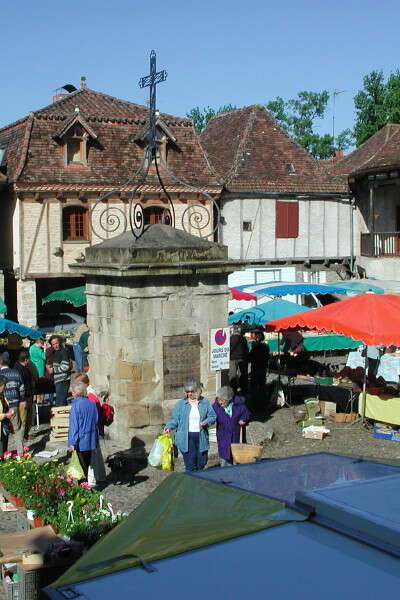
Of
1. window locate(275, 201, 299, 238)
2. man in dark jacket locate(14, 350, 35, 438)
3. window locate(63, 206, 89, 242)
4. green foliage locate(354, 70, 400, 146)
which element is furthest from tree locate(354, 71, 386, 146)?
man in dark jacket locate(14, 350, 35, 438)

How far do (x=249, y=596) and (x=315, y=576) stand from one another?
259 millimetres

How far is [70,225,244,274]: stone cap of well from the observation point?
38.2 ft

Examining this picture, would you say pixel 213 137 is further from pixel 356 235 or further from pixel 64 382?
pixel 64 382

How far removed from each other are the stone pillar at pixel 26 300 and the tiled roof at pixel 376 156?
1284 cm

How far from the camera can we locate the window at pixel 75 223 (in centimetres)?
2722

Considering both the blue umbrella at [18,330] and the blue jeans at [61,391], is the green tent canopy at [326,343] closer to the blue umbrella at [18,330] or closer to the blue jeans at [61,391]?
the blue umbrella at [18,330]

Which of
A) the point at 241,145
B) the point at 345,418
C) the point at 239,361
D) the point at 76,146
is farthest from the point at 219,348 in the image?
the point at 241,145

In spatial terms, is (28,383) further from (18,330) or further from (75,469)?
(18,330)

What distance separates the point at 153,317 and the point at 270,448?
105 inches

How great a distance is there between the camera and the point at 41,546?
7035 mm

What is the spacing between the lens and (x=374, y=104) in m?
46.1

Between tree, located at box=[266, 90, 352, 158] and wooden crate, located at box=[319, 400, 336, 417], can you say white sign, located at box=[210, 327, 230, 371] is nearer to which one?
wooden crate, located at box=[319, 400, 336, 417]

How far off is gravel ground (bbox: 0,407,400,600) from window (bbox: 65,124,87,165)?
14.8m

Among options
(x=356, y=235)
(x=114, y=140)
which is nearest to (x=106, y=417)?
(x=114, y=140)
